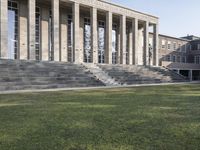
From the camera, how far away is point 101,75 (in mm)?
28938

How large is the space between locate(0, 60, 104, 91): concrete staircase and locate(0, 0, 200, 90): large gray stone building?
158 inches

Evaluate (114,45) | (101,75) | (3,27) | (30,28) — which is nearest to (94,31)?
(114,45)

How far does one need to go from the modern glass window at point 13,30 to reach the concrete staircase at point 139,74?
32.7 feet

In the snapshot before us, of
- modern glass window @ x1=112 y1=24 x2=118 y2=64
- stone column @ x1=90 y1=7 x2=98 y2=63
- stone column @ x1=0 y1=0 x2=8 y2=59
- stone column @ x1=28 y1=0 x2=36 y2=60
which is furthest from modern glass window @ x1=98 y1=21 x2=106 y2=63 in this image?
stone column @ x1=0 y1=0 x2=8 y2=59

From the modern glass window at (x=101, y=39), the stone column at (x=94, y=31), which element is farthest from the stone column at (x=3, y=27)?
the modern glass window at (x=101, y=39)

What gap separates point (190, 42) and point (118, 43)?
3078 centimetres

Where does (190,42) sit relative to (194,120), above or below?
above

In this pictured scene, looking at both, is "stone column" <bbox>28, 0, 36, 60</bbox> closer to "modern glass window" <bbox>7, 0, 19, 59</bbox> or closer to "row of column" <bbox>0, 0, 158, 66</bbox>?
"row of column" <bbox>0, 0, 158, 66</bbox>

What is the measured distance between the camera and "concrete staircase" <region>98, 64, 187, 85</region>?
3074 centimetres

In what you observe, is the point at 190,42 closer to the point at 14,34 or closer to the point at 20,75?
the point at 14,34

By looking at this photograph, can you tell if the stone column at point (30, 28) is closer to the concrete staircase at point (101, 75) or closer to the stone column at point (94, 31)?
the concrete staircase at point (101, 75)

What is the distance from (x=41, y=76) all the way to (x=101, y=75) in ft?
24.1

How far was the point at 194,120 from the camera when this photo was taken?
7.39m

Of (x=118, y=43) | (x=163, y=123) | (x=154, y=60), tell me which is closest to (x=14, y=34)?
(x=118, y=43)
